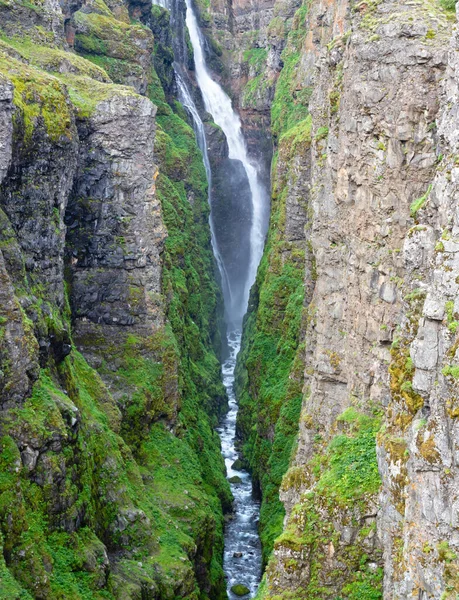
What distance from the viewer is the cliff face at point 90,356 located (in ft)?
103

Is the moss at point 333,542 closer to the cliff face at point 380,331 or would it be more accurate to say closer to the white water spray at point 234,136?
the cliff face at point 380,331

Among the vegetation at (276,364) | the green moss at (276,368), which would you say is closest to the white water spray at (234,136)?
the vegetation at (276,364)

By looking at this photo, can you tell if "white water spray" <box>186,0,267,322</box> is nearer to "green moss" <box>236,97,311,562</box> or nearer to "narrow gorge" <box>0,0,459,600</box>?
"green moss" <box>236,97,311,562</box>

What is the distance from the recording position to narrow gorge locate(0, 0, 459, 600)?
1908 cm

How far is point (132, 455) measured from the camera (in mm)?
44375

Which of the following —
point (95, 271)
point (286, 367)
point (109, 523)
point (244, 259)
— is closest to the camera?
point (109, 523)

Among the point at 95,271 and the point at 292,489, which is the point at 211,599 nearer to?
the point at 292,489

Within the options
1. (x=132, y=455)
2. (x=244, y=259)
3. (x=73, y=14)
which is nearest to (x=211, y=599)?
(x=132, y=455)

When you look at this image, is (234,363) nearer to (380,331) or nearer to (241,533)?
(241,533)

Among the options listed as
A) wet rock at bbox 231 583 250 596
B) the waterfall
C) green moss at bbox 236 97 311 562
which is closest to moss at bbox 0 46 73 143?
green moss at bbox 236 97 311 562

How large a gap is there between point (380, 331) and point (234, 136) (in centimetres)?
8906

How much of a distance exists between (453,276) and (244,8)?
121m

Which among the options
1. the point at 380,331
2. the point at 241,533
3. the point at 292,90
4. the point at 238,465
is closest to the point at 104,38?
→ the point at 292,90

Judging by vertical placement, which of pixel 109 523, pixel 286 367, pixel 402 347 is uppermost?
pixel 402 347
